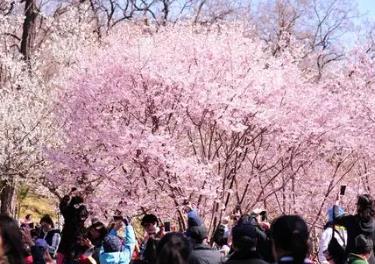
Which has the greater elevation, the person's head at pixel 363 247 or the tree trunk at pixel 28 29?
the tree trunk at pixel 28 29

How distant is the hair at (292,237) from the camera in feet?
11.3

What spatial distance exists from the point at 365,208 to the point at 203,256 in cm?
158

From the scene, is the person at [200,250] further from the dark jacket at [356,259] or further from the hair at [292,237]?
the hair at [292,237]

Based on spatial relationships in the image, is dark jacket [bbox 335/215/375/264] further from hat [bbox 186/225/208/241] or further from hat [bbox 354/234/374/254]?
hat [bbox 186/225/208/241]

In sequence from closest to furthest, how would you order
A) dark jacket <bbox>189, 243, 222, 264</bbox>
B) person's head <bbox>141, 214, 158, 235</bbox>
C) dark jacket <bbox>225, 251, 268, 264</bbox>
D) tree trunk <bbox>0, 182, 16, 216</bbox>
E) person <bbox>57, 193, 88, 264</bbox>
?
dark jacket <bbox>225, 251, 268, 264</bbox> < dark jacket <bbox>189, 243, 222, 264</bbox> < person's head <bbox>141, 214, 158, 235</bbox> < person <bbox>57, 193, 88, 264</bbox> < tree trunk <bbox>0, 182, 16, 216</bbox>

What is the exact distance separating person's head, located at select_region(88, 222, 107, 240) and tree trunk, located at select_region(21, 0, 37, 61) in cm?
1422

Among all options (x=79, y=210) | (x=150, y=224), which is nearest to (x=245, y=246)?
(x=150, y=224)

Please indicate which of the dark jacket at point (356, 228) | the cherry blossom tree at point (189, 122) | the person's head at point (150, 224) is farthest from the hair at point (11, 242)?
the cherry blossom tree at point (189, 122)

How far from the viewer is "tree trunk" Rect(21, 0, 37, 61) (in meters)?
→ 20.0

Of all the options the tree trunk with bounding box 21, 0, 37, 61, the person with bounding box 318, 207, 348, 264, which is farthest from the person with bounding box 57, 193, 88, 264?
the tree trunk with bounding box 21, 0, 37, 61

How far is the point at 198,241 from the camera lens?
5.21 metres

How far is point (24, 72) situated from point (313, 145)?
8818mm

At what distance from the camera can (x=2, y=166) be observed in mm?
16109

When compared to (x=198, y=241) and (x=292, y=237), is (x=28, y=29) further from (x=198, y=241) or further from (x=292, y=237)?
(x=292, y=237)
